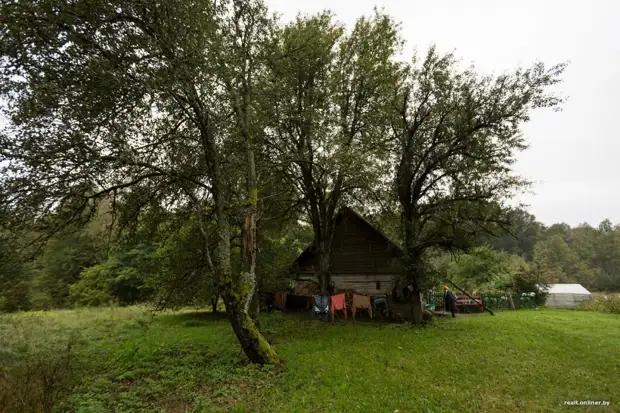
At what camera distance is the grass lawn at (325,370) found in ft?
22.6

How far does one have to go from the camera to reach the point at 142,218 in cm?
1137

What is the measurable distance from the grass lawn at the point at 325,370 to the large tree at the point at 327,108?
6.14m

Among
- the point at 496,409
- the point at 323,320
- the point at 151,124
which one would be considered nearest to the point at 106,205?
the point at 151,124

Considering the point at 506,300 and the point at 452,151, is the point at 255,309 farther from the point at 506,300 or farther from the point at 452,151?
the point at 506,300

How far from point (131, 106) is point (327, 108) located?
9219mm

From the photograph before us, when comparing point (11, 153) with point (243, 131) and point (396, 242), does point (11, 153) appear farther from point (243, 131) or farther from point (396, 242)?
point (396, 242)

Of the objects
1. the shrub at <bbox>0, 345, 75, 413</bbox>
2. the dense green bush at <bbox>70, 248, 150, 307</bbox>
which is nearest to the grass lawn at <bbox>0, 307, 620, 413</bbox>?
the shrub at <bbox>0, 345, 75, 413</bbox>

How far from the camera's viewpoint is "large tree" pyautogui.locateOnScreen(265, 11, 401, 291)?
13.5 metres

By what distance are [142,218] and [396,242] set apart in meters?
13.8

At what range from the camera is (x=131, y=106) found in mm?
8516

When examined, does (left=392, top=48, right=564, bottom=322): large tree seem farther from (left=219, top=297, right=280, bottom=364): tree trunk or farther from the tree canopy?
(left=219, top=297, right=280, bottom=364): tree trunk

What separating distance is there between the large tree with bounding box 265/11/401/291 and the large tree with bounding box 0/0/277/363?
3133 mm

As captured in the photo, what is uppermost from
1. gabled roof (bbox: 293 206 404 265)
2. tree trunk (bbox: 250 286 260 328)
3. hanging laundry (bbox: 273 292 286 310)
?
gabled roof (bbox: 293 206 404 265)

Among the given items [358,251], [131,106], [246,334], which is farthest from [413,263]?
[131,106]
